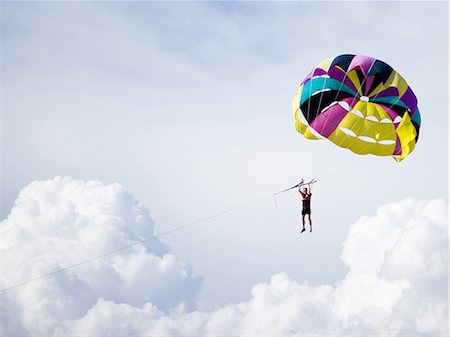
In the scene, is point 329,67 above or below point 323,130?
above

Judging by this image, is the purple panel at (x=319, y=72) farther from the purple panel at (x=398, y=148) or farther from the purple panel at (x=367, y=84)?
the purple panel at (x=398, y=148)

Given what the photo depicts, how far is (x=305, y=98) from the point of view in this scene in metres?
35.4

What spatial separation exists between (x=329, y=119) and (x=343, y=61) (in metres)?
3.71

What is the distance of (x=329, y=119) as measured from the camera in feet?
117

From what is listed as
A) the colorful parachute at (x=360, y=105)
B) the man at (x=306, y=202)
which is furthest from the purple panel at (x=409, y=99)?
the man at (x=306, y=202)

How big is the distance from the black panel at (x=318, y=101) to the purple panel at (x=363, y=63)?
6.28 ft

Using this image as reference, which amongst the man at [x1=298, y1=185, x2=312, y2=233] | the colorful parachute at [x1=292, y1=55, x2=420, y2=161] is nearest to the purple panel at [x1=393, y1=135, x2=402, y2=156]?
the colorful parachute at [x1=292, y1=55, x2=420, y2=161]

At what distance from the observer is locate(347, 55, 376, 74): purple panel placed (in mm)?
33500

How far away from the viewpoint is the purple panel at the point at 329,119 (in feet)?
116

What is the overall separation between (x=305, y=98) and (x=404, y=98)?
587cm

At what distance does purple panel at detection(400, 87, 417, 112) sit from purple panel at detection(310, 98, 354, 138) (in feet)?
10.7

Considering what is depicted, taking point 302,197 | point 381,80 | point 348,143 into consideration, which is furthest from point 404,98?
point 302,197

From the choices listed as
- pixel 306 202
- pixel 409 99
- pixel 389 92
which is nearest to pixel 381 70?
pixel 389 92

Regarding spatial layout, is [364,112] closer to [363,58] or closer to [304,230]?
[363,58]
